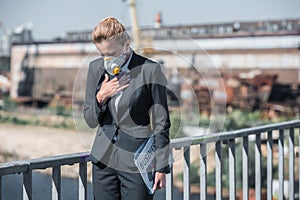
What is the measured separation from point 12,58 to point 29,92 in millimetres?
2316

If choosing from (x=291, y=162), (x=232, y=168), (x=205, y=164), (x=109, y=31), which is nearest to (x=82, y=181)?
(x=109, y=31)

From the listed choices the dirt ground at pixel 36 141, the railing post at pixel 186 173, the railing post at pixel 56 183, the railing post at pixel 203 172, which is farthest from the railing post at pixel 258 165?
the dirt ground at pixel 36 141

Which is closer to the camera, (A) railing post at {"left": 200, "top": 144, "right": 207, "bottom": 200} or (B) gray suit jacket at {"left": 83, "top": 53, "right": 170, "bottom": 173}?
(B) gray suit jacket at {"left": 83, "top": 53, "right": 170, "bottom": 173}

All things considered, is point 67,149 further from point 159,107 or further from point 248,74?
point 159,107

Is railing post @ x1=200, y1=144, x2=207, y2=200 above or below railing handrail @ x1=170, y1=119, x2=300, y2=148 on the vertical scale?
below

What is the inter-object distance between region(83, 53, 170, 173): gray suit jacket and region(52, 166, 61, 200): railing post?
0.15 m

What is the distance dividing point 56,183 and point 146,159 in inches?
13.2

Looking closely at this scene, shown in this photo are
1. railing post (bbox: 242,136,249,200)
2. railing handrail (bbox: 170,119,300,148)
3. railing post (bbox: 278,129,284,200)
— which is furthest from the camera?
railing post (bbox: 278,129,284,200)

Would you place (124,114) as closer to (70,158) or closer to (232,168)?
(70,158)

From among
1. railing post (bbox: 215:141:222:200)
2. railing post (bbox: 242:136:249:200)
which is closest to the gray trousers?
railing post (bbox: 215:141:222:200)

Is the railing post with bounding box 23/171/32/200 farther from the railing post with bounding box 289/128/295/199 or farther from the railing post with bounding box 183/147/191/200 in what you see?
the railing post with bounding box 289/128/295/199

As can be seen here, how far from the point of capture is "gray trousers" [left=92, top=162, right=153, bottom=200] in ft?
6.97

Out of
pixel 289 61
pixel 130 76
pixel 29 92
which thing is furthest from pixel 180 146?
pixel 29 92

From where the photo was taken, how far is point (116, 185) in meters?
2.16
